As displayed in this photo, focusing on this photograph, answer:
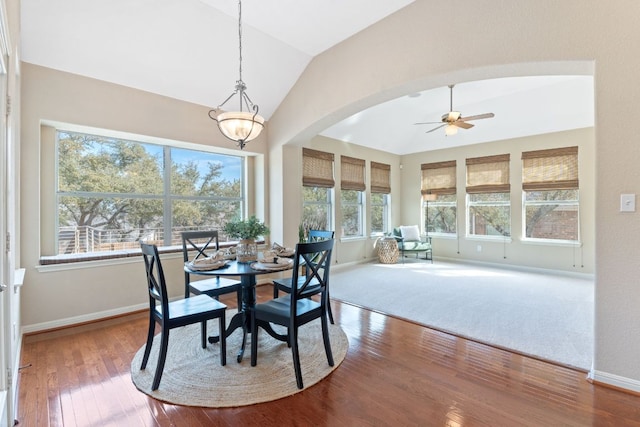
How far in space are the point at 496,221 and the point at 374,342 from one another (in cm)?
507

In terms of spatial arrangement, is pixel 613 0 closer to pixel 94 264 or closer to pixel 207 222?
pixel 207 222

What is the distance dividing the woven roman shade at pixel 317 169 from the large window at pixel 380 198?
145 cm

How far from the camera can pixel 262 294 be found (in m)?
4.40

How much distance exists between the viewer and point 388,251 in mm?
6793

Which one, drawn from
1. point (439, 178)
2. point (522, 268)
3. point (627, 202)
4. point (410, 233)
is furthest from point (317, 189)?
point (627, 202)

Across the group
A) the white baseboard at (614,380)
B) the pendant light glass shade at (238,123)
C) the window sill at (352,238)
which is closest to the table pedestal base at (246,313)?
the pendant light glass shade at (238,123)

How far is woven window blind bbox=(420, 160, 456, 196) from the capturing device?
7.15m

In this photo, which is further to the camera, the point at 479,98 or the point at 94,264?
the point at 479,98

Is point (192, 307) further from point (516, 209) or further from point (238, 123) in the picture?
point (516, 209)

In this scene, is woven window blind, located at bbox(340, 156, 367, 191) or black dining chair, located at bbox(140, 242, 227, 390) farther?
woven window blind, located at bbox(340, 156, 367, 191)

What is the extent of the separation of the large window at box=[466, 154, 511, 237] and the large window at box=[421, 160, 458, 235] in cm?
36

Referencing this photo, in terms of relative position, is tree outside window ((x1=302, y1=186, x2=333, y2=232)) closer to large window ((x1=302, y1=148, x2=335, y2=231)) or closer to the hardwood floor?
large window ((x1=302, y1=148, x2=335, y2=231))

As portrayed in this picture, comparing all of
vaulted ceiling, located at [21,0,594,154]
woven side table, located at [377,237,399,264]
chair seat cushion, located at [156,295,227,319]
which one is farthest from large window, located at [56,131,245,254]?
woven side table, located at [377,237,399,264]

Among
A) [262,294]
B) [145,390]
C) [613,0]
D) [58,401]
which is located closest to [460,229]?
[262,294]
